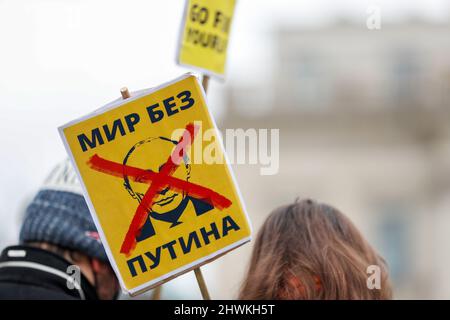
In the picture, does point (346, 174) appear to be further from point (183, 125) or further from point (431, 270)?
point (183, 125)

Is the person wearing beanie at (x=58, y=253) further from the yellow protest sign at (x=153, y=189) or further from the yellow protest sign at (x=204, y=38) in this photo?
the yellow protest sign at (x=204, y=38)

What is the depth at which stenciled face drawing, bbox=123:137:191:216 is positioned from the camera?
410cm

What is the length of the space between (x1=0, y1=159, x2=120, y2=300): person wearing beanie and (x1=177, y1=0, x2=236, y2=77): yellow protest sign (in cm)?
63

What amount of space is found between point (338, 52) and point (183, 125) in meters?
40.0

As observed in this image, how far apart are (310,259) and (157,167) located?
581mm

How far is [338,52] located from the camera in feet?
143

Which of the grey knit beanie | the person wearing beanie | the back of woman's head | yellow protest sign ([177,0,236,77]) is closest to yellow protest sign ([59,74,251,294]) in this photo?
the back of woman's head

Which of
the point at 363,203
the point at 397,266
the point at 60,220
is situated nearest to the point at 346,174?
the point at 363,203

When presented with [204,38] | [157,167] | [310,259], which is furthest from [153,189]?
[204,38]

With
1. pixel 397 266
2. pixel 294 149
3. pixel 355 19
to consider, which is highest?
pixel 355 19

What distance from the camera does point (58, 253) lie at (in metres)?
4.56

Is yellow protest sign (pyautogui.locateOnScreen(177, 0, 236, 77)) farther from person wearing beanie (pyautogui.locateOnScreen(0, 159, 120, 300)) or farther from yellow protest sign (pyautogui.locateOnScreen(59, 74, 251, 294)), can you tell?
yellow protest sign (pyautogui.locateOnScreen(59, 74, 251, 294))

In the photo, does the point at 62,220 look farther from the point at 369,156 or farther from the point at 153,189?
the point at 369,156

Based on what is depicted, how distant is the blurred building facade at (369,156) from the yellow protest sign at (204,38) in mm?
31994
